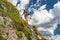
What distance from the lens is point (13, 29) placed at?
1972 inches

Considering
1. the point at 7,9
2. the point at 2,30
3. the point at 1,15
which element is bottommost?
the point at 2,30

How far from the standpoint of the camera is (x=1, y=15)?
51344 mm

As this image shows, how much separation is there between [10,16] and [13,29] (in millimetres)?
4236

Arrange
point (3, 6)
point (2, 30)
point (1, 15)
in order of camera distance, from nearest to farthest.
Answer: point (2, 30)
point (1, 15)
point (3, 6)

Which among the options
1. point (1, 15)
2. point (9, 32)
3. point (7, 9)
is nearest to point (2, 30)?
point (9, 32)

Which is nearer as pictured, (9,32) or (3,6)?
(9,32)

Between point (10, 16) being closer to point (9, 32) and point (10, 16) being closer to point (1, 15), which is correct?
point (1, 15)

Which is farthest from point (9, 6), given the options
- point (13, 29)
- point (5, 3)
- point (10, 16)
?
point (13, 29)

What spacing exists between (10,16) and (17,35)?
18.5 feet

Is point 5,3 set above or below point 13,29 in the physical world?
above

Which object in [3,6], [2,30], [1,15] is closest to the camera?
[2,30]

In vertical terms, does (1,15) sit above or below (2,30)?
above

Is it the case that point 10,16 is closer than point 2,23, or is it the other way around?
point 2,23

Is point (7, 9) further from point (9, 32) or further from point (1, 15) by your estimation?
point (9, 32)
